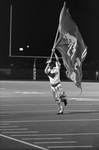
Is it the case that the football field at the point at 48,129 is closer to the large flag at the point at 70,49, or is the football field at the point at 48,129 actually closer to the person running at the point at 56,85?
the person running at the point at 56,85

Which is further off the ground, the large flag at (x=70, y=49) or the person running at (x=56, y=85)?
the large flag at (x=70, y=49)

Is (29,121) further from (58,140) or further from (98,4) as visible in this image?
(98,4)

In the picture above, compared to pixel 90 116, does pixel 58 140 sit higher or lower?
higher

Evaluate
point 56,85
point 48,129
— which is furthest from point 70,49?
point 48,129

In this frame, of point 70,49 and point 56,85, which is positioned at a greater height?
point 70,49

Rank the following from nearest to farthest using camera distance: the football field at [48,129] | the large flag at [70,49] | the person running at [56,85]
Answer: the football field at [48,129], the person running at [56,85], the large flag at [70,49]

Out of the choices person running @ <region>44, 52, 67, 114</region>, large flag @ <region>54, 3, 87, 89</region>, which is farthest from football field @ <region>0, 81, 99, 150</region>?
large flag @ <region>54, 3, 87, 89</region>

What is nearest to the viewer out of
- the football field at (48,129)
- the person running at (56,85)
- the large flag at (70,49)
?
the football field at (48,129)

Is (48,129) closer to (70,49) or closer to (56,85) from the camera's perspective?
(56,85)

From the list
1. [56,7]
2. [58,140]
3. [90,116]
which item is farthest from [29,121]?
[56,7]

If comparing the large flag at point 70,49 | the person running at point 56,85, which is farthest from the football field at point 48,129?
the large flag at point 70,49

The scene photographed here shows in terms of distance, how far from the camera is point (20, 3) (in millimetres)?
54375

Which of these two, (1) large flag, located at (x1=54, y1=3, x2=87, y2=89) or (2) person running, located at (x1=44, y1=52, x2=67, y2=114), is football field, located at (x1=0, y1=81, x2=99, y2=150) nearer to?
(2) person running, located at (x1=44, y1=52, x2=67, y2=114)

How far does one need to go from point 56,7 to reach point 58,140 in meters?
43.9
